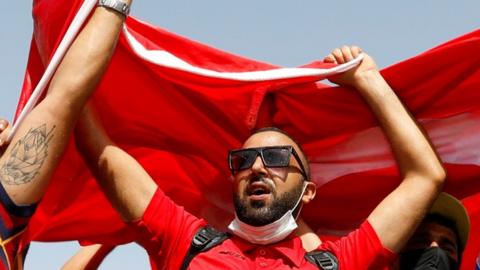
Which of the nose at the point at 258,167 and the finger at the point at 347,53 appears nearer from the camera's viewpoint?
the nose at the point at 258,167

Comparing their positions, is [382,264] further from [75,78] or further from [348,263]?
[75,78]

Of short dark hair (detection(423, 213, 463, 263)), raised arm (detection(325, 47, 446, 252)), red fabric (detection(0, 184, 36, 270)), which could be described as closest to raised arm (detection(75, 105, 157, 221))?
red fabric (detection(0, 184, 36, 270))

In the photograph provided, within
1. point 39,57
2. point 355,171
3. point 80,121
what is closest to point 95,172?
point 80,121

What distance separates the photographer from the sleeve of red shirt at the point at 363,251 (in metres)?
6.57

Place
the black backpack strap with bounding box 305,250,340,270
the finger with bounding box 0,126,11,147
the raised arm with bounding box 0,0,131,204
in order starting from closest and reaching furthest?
the raised arm with bounding box 0,0,131,204 → the finger with bounding box 0,126,11,147 → the black backpack strap with bounding box 305,250,340,270

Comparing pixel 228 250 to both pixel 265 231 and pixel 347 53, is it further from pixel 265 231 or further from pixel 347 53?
pixel 347 53

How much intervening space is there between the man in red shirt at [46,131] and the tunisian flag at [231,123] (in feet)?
2.25

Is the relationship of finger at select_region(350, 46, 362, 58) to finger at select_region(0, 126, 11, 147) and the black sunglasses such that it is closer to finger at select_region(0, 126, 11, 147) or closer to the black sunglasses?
the black sunglasses

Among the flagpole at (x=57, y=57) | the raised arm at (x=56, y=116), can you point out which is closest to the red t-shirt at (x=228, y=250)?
the raised arm at (x=56, y=116)

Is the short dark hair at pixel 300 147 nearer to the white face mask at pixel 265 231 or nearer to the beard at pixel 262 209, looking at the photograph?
the beard at pixel 262 209

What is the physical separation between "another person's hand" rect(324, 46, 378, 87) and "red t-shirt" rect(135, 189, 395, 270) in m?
1.11

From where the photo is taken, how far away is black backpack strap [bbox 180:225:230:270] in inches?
257

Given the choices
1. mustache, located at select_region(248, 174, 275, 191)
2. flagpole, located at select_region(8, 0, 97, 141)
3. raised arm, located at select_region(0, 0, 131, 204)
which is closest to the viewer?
raised arm, located at select_region(0, 0, 131, 204)

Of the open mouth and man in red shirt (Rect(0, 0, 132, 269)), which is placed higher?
man in red shirt (Rect(0, 0, 132, 269))
